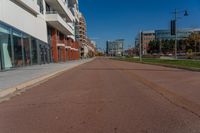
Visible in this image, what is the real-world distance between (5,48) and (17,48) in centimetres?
298

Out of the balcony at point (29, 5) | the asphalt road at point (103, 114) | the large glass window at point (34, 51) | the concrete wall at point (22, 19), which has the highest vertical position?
the balcony at point (29, 5)

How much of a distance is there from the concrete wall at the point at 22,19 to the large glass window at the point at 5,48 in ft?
3.51

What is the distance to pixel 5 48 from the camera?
19391 mm

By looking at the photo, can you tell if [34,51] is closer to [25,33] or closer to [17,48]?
[25,33]

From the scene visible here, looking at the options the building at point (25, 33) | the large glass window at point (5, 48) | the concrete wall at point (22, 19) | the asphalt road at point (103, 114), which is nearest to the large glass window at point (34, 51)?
the building at point (25, 33)

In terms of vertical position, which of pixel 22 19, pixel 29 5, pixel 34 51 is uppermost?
pixel 29 5

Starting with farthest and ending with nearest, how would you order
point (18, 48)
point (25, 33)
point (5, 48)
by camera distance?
1. point (25, 33)
2. point (18, 48)
3. point (5, 48)

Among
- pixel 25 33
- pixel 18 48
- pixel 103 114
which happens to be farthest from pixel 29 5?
pixel 103 114

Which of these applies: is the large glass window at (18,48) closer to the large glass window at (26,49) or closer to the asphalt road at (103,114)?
the large glass window at (26,49)

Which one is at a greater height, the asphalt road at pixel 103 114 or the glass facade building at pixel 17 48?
the glass facade building at pixel 17 48

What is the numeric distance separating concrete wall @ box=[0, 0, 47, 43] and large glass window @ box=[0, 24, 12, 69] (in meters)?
1.07

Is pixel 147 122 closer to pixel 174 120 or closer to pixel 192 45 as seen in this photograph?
pixel 174 120

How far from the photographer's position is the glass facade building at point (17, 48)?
747 inches

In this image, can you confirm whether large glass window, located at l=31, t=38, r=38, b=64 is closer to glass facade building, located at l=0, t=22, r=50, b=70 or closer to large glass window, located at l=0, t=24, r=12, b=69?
glass facade building, located at l=0, t=22, r=50, b=70
